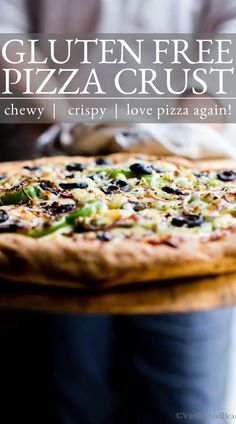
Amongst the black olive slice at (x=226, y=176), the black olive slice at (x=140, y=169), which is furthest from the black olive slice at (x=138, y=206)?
the black olive slice at (x=226, y=176)

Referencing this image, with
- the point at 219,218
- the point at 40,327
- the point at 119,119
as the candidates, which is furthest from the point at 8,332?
the point at 219,218

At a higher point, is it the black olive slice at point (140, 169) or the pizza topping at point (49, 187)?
the black olive slice at point (140, 169)

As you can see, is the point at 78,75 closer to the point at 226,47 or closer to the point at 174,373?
the point at 226,47

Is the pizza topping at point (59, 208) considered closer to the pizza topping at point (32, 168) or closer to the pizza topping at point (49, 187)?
the pizza topping at point (49, 187)

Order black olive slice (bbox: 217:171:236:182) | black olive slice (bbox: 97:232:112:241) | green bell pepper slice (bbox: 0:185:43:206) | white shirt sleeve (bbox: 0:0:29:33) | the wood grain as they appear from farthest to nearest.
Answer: white shirt sleeve (bbox: 0:0:29:33) < black olive slice (bbox: 217:171:236:182) < green bell pepper slice (bbox: 0:185:43:206) < black olive slice (bbox: 97:232:112:241) < the wood grain

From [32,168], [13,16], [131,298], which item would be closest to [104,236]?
[131,298]

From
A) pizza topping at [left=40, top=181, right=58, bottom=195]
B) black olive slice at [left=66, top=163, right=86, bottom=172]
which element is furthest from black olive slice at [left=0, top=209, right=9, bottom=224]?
black olive slice at [left=66, top=163, right=86, bottom=172]

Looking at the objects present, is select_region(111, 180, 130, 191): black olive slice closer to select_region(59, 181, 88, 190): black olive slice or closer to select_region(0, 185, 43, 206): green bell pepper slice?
select_region(59, 181, 88, 190): black olive slice
